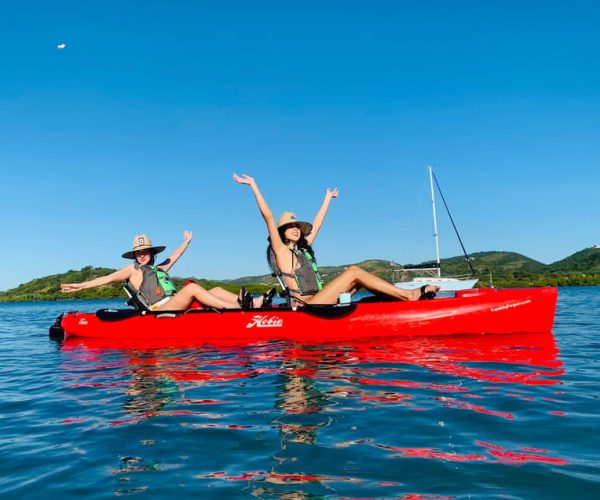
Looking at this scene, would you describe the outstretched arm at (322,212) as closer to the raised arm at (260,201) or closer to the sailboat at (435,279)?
the raised arm at (260,201)

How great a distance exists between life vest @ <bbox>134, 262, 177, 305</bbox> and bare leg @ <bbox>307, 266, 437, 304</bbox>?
4.32m

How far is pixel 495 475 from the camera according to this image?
10.8 ft

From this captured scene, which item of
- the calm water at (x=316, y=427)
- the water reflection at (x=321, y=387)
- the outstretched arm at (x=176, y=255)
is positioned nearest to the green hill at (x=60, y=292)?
the outstretched arm at (x=176, y=255)

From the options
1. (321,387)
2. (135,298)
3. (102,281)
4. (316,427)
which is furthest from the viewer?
(135,298)

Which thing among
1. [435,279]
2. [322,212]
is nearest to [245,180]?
[322,212]

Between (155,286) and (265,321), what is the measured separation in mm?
3432

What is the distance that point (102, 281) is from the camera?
10977 millimetres

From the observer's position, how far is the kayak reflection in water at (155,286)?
1159 cm

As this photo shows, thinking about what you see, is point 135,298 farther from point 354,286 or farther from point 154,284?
point 354,286

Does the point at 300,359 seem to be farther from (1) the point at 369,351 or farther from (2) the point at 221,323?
(2) the point at 221,323

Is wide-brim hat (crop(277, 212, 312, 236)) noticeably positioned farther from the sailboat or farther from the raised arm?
the sailboat

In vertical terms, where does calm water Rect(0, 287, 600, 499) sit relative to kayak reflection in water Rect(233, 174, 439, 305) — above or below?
below

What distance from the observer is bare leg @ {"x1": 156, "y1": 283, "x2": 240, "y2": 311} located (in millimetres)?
11578

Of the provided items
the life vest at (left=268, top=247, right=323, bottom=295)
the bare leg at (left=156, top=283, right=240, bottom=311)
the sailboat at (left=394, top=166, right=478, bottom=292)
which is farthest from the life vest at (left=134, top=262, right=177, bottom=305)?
the sailboat at (left=394, top=166, right=478, bottom=292)
